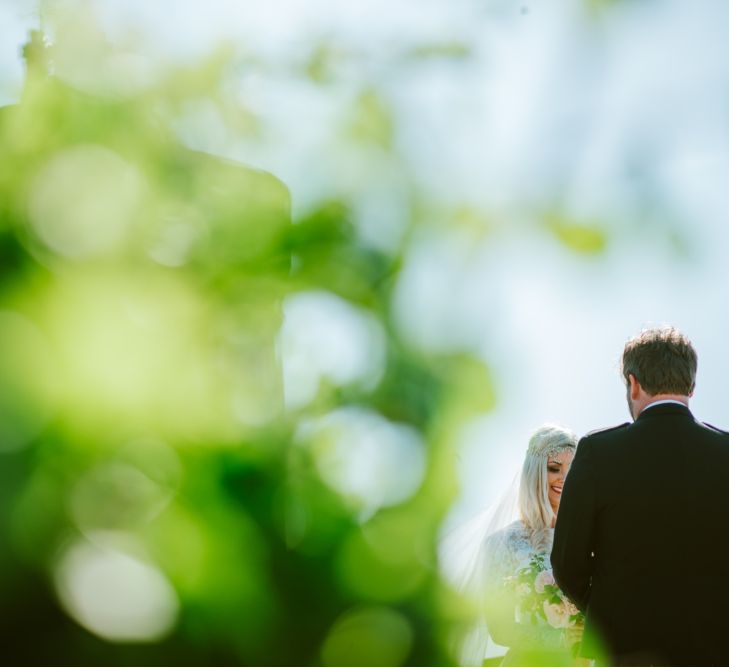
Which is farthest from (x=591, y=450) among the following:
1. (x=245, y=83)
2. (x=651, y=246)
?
(x=245, y=83)

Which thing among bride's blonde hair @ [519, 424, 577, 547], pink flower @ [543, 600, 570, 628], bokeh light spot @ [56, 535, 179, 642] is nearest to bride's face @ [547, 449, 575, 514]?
bride's blonde hair @ [519, 424, 577, 547]

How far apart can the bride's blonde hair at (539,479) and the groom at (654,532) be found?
1859 millimetres

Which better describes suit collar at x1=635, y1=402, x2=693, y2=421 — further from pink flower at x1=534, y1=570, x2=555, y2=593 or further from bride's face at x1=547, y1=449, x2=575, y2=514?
bride's face at x1=547, y1=449, x2=575, y2=514

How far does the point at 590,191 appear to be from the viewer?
845mm

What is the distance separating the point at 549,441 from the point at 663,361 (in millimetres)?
1920

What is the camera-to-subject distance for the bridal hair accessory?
522 centimetres

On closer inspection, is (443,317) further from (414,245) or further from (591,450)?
(591,450)

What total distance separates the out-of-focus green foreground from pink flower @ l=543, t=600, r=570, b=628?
3.86 metres

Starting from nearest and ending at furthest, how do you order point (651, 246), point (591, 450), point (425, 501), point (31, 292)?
1. point (31, 292)
2. point (425, 501)
3. point (651, 246)
4. point (591, 450)

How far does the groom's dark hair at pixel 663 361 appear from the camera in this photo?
11.0ft

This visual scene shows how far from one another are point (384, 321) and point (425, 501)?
0.52 ft

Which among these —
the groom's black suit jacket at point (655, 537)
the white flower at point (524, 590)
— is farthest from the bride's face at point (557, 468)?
the groom's black suit jacket at point (655, 537)

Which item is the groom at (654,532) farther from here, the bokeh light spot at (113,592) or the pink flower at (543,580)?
the bokeh light spot at (113,592)

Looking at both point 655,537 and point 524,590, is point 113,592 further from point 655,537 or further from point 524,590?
point 524,590
